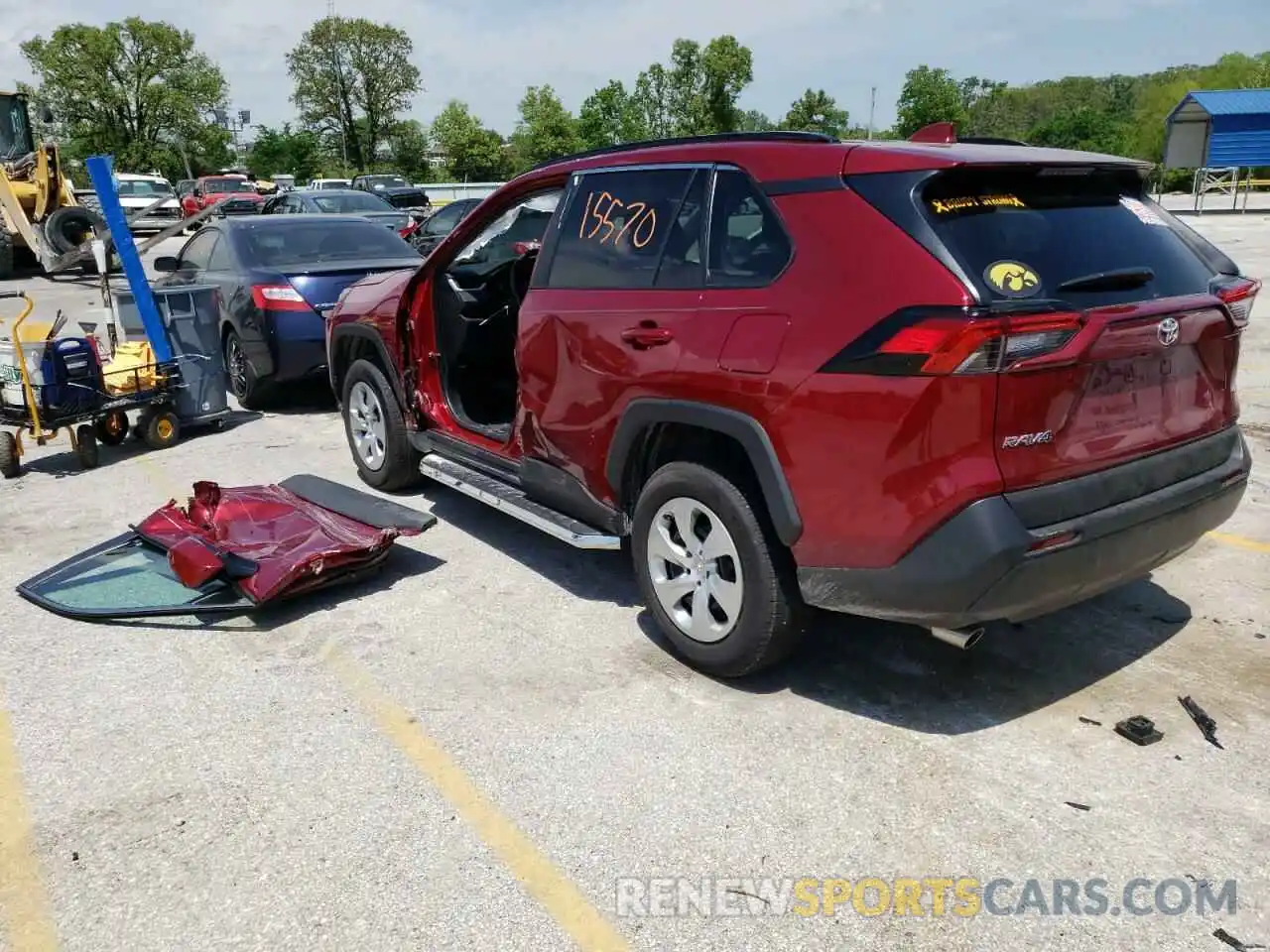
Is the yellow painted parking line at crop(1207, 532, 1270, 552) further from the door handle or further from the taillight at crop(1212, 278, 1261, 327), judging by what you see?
the door handle

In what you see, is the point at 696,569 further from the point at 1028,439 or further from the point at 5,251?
the point at 5,251

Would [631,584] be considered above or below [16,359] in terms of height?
below

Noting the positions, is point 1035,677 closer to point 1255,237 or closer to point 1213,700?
point 1213,700

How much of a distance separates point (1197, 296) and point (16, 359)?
6.84 meters

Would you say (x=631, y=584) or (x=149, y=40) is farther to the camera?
(x=149, y=40)

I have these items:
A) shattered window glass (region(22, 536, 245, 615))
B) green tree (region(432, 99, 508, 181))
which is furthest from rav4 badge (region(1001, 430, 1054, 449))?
green tree (region(432, 99, 508, 181))

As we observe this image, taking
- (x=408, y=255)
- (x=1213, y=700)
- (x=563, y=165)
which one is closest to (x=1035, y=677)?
(x=1213, y=700)

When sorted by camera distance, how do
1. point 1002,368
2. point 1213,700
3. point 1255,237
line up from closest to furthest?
point 1002,368 < point 1213,700 < point 1255,237

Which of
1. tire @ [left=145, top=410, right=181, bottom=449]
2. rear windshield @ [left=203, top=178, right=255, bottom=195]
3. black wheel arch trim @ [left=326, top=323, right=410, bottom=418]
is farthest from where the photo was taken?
rear windshield @ [left=203, top=178, right=255, bottom=195]

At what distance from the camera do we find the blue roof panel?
3011 cm

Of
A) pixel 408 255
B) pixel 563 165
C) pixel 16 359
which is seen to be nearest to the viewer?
pixel 563 165

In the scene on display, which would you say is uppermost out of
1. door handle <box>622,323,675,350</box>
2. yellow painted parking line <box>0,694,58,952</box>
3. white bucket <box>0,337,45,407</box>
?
door handle <box>622,323,675,350</box>

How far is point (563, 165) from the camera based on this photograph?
4.39m

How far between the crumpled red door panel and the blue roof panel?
33661mm
